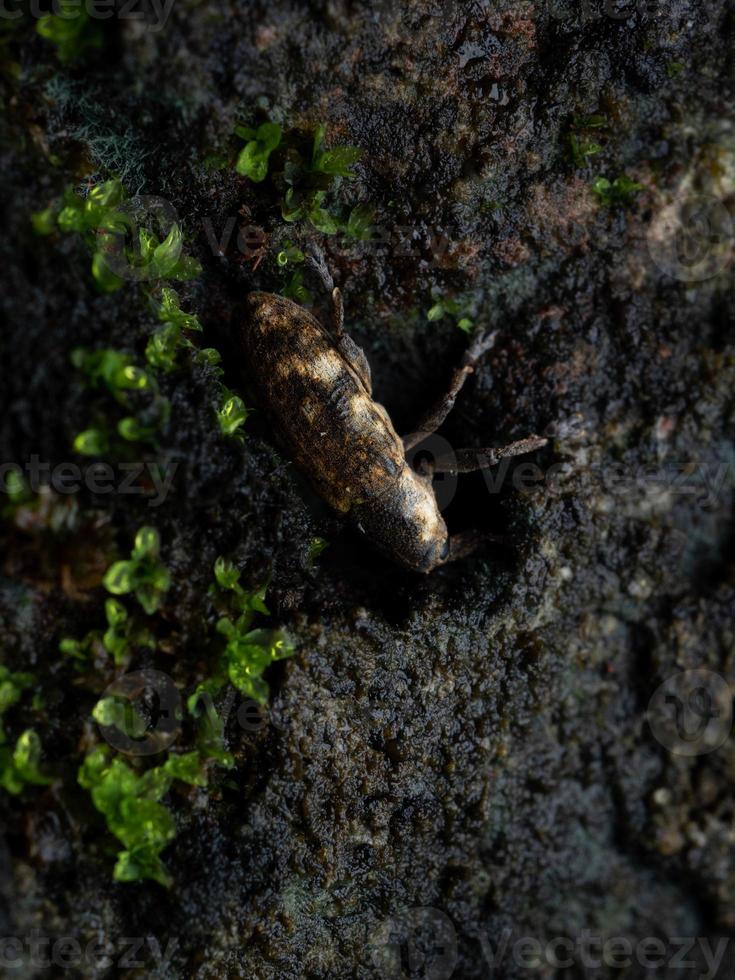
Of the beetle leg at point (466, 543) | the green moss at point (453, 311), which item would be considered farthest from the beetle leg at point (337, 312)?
the beetle leg at point (466, 543)

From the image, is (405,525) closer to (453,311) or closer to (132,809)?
(453,311)

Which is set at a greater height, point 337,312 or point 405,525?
point 337,312

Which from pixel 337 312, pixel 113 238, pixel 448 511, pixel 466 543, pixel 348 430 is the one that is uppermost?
pixel 113 238

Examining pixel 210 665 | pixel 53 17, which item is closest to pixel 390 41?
pixel 53 17

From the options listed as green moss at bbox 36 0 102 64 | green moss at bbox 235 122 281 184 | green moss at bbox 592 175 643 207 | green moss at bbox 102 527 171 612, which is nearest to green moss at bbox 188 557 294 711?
green moss at bbox 102 527 171 612

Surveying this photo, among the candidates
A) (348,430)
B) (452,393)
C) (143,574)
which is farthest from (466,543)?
(143,574)
